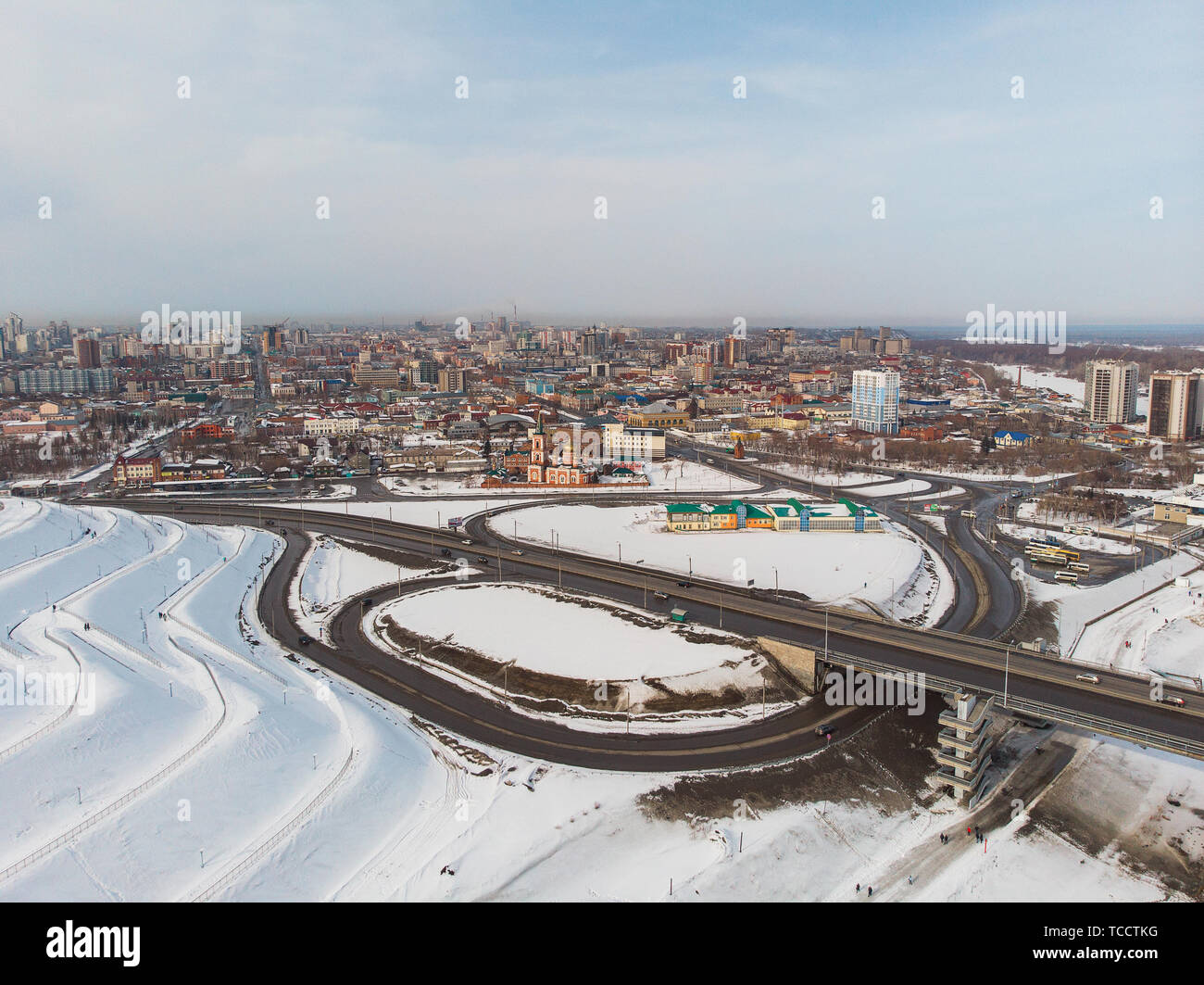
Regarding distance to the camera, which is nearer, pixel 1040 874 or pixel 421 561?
pixel 1040 874

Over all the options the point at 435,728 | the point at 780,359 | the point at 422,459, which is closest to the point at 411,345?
the point at 780,359

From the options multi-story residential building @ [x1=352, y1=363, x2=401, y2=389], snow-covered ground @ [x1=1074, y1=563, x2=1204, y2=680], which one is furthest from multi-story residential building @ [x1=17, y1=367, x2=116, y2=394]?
snow-covered ground @ [x1=1074, y1=563, x2=1204, y2=680]

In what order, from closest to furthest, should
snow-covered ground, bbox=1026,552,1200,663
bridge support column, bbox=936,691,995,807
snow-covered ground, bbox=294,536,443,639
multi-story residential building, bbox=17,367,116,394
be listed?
bridge support column, bbox=936,691,995,807, snow-covered ground, bbox=1026,552,1200,663, snow-covered ground, bbox=294,536,443,639, multi-story residential building, bbox=17,367,116,394

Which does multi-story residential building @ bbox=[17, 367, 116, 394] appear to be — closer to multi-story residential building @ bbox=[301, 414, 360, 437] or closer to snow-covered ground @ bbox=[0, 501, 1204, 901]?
multi-story residential building @ bbox=[301, 414, 360, 437]

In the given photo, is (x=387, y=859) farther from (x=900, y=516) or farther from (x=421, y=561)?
(x=900, y=516)

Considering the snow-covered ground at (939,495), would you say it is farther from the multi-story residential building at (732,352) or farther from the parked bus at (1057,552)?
the multi-story residential building at (732,352)
